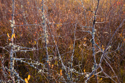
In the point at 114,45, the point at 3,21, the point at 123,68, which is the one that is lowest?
the point at 123,68

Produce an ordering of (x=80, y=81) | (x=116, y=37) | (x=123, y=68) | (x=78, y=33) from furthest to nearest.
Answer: (x=78, y=33), (x=116, y=37), (x=123, y=68), (x=80, y=81)

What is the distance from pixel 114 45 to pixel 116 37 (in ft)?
0.82

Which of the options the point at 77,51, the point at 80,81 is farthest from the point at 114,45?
the point at 80,81

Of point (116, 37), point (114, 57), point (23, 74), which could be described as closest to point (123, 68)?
point (114, 57)

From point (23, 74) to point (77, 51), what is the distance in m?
1.11

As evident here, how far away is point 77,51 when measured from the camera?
216 cm

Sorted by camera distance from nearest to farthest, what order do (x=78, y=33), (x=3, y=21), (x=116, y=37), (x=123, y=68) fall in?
(x=123, y=68) → (x=116, y=37) → (x=78, y=33) → (x=3, y=21)

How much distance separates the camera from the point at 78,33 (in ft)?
8.44

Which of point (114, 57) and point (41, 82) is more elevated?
point (114, 57)

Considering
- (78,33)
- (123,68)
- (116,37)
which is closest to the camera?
(123,68)

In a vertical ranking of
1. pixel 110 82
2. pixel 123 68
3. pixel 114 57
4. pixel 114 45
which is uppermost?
pixel 114 45

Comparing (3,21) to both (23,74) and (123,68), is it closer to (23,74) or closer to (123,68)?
(23,74)

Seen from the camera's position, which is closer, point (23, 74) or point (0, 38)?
point (23, 74)

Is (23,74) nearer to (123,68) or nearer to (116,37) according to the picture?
(123,68)
